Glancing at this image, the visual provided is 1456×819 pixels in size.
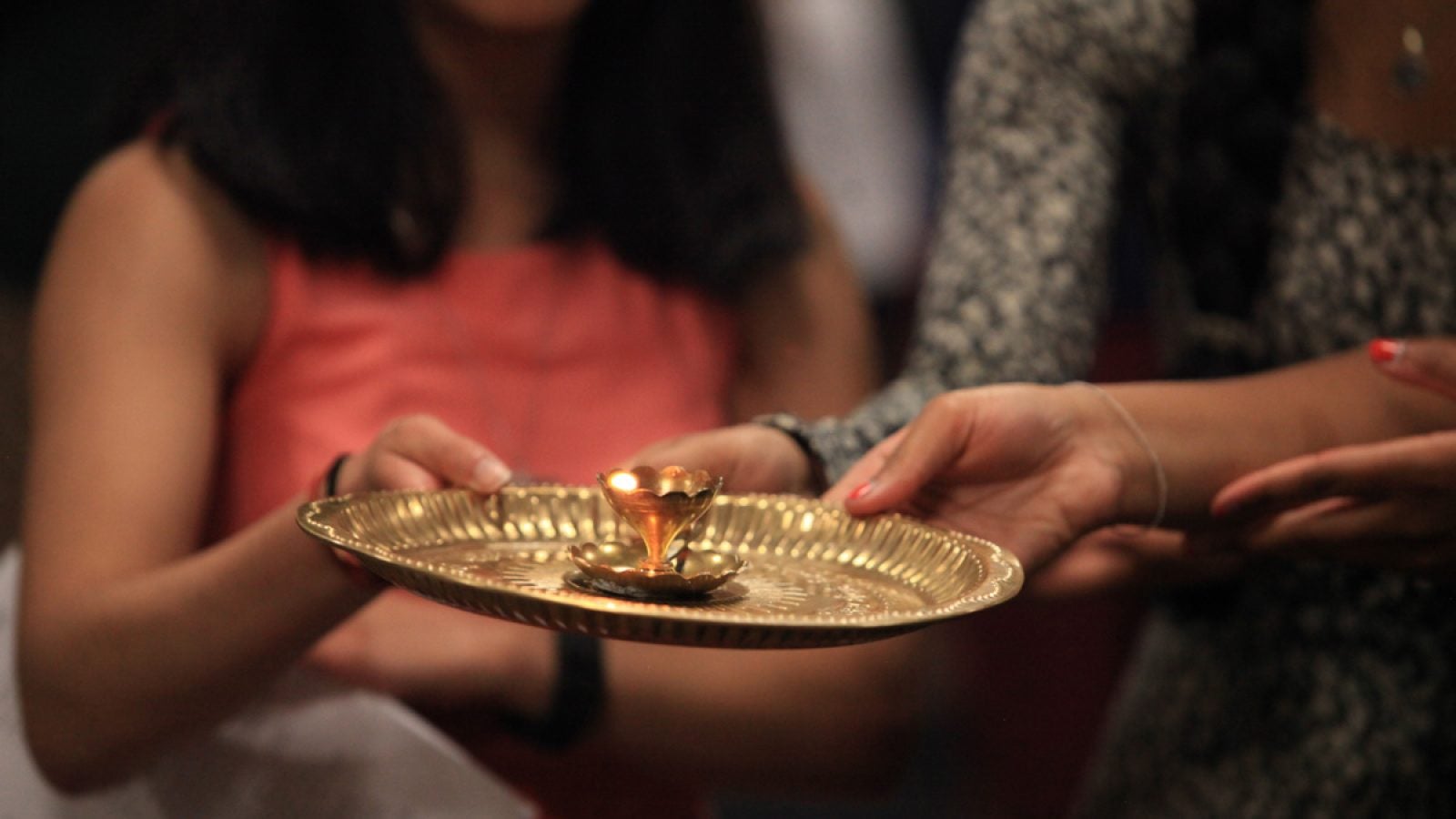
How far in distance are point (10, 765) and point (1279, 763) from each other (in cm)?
67

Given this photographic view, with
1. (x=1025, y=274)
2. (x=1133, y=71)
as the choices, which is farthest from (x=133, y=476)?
(x=1133, y=71)

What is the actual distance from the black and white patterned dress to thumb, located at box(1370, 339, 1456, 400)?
103 mm

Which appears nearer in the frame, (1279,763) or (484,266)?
(1279,763)

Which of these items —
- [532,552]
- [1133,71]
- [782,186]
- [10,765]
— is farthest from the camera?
[782,186]

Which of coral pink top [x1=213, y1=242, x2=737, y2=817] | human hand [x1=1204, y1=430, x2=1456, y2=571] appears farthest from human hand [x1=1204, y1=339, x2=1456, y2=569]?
coral pink top [x1=213, y1=242, x2=737, y2=817]

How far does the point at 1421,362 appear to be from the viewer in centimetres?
61

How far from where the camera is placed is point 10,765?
0.67m

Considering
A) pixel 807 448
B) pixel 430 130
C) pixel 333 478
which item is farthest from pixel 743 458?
pixel 430 130

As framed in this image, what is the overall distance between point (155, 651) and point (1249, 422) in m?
0.55

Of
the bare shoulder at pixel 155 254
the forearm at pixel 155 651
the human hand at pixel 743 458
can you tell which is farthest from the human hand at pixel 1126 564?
the bare shoulder at pixel 155 254

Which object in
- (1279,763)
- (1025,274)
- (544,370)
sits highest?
(1025,274)

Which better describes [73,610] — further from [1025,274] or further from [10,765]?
[1025,274]

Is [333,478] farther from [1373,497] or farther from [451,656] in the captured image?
[1373,497]

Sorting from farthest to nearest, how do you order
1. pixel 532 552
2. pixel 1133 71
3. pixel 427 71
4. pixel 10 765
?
pixel 427 71 → pixel 1133 71 → pixel 10 765 → pixel 532 552
